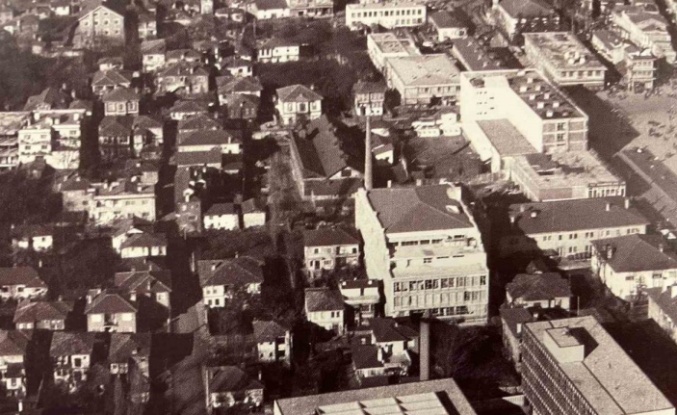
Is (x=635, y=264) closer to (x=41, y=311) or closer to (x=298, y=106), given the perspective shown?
(x=41, y=311)

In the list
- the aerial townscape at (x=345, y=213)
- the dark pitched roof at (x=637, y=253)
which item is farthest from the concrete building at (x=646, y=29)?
the dark pitched roof at (x=637, y=253)

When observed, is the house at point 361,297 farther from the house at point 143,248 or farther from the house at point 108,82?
the house at point 108,82

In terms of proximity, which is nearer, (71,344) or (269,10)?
(71,344)

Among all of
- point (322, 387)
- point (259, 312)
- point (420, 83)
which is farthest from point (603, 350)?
point (420, 83)

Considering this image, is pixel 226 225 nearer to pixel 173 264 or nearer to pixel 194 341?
pixel 173 264

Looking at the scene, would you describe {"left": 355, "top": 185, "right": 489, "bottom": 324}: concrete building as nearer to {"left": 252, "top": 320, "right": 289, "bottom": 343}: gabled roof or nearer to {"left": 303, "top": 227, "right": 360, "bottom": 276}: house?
{"left": 303, "top": 227, "right": 360, "bottom": 276}: house

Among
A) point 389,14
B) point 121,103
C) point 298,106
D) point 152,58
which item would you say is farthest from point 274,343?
point 389,14

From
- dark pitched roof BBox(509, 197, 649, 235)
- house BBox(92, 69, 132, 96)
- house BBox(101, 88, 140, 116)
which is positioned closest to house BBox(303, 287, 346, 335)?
dark pitched roof BBox(509, 197, 649, 235)
